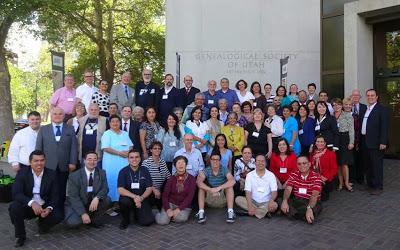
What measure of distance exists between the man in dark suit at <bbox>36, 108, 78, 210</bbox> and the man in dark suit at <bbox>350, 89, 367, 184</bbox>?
5.79 metres

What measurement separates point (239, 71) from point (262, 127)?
5979 mm

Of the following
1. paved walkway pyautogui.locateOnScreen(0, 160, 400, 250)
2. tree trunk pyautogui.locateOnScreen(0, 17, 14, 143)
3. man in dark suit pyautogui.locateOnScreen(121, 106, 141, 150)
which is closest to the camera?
paved walkway pyautogui.locateOnScreen(0, 160, 400, 250)

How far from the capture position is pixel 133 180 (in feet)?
21.0

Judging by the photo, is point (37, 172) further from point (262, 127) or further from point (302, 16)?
point (302, 16)

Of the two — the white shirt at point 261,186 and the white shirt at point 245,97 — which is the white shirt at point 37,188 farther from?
the white shirt at point 245,97

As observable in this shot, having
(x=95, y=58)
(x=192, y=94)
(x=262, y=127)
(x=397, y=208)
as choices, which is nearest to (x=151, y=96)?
(x=192, y=94)

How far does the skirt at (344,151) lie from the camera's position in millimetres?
7922

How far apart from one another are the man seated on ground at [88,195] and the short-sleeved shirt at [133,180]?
278mm

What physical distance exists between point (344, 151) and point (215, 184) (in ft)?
9.53

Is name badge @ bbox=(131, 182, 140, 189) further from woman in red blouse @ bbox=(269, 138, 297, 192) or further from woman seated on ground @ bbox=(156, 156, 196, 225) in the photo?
woman in red blouse @ bbox=(269, 138, 297, 192)

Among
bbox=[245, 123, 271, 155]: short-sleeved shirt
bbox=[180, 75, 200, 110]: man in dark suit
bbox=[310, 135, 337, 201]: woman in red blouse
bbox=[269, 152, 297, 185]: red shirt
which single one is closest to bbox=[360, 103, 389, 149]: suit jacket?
bbox=[310, 135, 337, 201]: woman in red blouse

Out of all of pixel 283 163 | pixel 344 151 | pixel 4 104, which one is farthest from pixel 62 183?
pixel 4 104

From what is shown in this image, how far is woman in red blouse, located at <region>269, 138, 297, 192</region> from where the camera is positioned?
7145 mm

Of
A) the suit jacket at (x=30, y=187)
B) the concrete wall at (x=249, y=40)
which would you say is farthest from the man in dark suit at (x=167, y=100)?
the concrete wall at (x=249, y=40)
